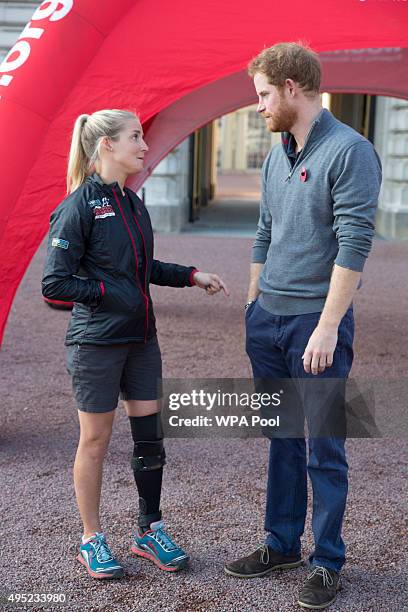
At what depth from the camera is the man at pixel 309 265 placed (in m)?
2.55

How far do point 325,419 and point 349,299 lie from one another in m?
0.43

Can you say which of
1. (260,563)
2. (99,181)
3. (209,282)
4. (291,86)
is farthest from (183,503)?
(291,86)

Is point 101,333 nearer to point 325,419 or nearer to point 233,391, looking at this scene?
point 233,391

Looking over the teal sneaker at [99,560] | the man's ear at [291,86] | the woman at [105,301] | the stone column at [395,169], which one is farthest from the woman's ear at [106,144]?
the stone column at [395,169]

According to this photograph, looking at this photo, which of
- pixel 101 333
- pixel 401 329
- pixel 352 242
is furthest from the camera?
pixel 401 329

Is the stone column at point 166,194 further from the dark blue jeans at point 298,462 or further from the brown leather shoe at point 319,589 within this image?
the brown leather shoe at point 319,589

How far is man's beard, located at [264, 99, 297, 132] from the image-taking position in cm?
268

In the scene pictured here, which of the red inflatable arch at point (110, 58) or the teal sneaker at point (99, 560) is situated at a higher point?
the red inflatable arch at point (110, 58)

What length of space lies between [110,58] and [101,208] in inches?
81.5

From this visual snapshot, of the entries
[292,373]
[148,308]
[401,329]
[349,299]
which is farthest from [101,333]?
[401,329]

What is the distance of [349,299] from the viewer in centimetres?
259

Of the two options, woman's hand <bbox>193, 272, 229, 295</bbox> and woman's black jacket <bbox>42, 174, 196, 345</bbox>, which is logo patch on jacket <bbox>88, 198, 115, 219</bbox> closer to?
woman's black jacket <bbox>42, 174, 196, 345</bbox>

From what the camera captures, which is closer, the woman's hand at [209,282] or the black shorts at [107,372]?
the black shorts at [107,372]

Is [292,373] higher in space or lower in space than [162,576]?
higher
